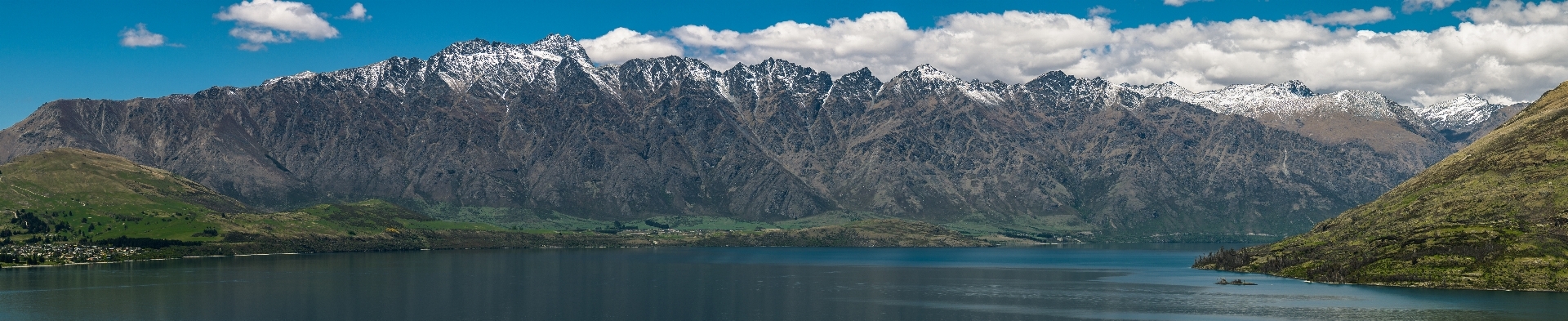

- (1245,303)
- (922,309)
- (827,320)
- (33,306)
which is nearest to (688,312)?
(827,320)

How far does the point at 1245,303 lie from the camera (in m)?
200

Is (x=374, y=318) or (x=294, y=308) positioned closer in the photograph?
(x=374, y=318)

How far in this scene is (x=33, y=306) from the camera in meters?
197

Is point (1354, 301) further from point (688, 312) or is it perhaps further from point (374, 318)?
point (374, 318)

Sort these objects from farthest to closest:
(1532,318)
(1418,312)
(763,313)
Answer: (763,313) → (1418,312) → (1532,318)

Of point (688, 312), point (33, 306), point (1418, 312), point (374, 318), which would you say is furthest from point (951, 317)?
point (33, 306)

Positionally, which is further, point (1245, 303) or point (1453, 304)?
point (1245, 303)

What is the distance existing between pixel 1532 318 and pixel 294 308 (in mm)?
178781

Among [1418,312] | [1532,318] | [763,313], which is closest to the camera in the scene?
[1532,318]

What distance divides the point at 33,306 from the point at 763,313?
11655cm

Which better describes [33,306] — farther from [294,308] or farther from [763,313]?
[763,313]

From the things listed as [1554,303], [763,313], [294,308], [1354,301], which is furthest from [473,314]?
[1554,303]

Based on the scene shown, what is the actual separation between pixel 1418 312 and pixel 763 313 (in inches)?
3752

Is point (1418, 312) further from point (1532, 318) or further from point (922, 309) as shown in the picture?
point (922, 309)
